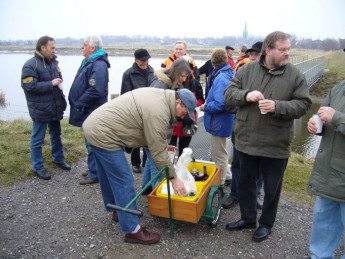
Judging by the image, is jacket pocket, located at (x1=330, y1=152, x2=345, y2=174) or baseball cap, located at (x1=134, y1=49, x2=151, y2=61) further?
baseball cap, located at (x1=134, y1=49, x2=151, y2=61)

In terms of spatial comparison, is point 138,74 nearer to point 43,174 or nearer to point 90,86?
point 90,86

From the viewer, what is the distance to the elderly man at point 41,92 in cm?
420

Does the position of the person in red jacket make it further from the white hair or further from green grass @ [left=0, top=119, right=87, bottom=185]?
green grass @ [left=0, top=119, right=87, bottom=185]

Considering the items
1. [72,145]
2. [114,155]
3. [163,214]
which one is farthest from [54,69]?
[163,214]

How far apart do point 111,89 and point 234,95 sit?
1262 centimetres

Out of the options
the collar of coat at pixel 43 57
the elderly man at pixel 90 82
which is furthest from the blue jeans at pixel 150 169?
the collar of coat at pixel 43 57

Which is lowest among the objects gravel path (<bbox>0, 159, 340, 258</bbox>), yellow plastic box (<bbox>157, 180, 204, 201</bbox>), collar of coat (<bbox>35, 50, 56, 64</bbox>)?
gravel path (<bbox>0, 159, 340, 258</bbox>)

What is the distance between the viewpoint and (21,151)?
5.36m

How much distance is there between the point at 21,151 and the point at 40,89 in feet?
5.70

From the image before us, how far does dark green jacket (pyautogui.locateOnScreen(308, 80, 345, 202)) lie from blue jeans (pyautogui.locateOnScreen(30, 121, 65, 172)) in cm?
373

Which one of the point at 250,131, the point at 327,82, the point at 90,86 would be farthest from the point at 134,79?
the point at 327,82

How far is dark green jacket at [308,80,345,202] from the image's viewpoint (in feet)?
7.37

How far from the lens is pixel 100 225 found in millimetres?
3430

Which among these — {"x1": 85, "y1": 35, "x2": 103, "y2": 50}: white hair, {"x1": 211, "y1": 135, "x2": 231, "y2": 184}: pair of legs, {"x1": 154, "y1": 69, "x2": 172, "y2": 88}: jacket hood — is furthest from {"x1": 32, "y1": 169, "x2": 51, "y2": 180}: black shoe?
{"x1": 211, "y1": 135, "x2": 231, "y2": 184}: pair of legs
